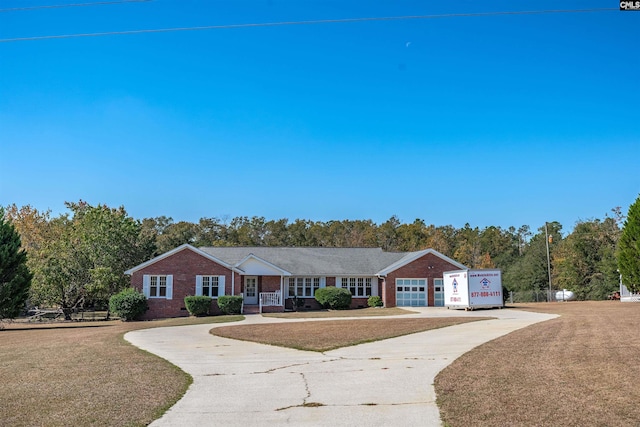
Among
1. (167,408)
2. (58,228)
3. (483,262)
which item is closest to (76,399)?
(167,408)

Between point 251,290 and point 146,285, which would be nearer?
point 146,285

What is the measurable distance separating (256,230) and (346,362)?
85.3m

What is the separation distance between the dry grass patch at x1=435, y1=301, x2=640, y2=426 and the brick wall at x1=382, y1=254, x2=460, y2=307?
27507 millimetres

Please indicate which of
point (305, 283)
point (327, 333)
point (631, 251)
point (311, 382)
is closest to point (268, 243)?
point (305, 283)

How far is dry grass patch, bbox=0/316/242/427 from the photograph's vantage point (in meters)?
8.45

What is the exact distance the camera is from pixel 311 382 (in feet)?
37.1

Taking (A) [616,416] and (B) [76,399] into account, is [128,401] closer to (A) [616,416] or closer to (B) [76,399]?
(B) [76,399]

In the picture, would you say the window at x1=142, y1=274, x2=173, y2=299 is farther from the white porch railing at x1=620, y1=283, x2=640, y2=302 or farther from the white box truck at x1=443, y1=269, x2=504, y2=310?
the white porch railing at x1=620, y1=283, x2=640, y2=302

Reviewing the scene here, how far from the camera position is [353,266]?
4700cm

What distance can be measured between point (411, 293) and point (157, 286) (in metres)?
18.6

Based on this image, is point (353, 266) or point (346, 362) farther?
point (353, 266)

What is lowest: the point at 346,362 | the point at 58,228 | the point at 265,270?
the point at 346,362

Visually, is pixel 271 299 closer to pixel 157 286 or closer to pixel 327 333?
pixel 157 286

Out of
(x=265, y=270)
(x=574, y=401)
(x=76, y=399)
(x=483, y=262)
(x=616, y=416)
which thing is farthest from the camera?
(x=483, y=262)
